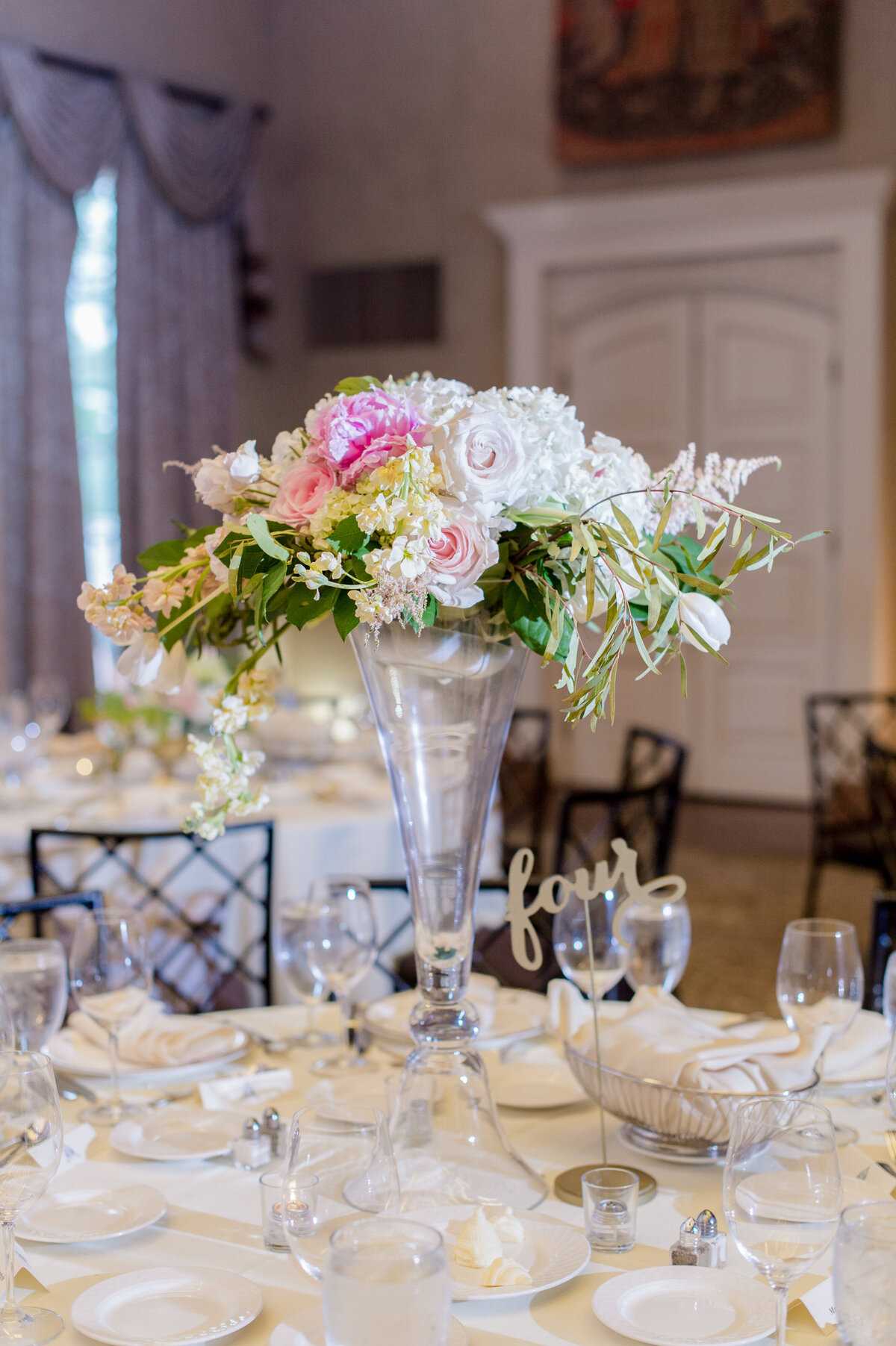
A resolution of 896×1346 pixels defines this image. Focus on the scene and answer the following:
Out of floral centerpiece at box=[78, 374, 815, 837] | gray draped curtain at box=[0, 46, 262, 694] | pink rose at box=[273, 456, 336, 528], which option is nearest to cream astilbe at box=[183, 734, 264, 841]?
floral centerpiece at box=[78, 374, 815, 837]

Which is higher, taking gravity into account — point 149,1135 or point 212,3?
point 212,3

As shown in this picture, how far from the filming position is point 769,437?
22.9ft

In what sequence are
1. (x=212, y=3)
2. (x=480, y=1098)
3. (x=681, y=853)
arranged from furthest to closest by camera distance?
(x=212, y=3) < (x=681, y=853) < (x=480, y=1098)

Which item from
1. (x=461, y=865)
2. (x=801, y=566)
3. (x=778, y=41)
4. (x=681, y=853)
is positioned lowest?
(x=681, y=853)

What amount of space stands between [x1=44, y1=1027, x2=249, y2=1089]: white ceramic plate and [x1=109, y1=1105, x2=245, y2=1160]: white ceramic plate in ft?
0.32

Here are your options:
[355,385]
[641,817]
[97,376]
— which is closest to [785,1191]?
[355,385]

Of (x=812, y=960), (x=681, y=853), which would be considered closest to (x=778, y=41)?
(x=681, y=853)

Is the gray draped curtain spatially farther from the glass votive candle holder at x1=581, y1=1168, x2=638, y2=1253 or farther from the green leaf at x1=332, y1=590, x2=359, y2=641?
the glass votive candle holder at x1=581, y1=1168, x2=638, y2=1253

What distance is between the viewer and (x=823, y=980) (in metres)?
1.46

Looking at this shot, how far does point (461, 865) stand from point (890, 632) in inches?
235

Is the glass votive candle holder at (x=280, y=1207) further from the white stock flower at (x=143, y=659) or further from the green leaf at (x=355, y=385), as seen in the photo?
the green leaf at (x=355, y=385)

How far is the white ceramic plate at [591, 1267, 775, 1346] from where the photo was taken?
1.02m

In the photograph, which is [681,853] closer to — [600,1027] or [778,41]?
[778,41]

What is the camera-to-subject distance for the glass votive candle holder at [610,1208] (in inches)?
45.9
